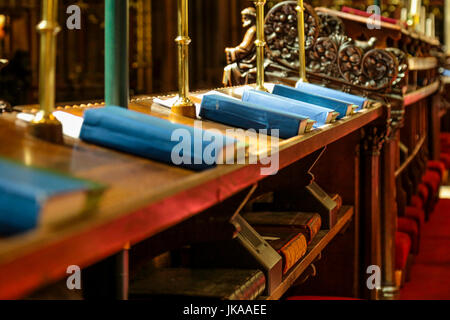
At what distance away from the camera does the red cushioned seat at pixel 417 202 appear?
16.0 ft

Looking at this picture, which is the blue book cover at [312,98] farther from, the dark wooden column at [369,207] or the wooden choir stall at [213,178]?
the dark wooden column at [369,207]

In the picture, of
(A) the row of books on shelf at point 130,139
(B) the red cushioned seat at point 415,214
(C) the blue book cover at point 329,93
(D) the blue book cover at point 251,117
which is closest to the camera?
(A) the row of books on shelf at point 130,139

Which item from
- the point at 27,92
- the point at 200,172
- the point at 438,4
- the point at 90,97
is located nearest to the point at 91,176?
the point at 200,172

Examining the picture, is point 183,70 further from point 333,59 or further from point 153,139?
point 333,59

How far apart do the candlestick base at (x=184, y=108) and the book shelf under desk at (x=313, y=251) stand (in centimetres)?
48

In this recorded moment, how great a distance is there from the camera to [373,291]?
3172 millimetres

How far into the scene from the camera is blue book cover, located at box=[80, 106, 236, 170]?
3.77 ft

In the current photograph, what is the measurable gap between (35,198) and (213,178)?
1.22 feet

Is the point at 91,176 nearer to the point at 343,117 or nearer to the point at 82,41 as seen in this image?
the point at 343,117

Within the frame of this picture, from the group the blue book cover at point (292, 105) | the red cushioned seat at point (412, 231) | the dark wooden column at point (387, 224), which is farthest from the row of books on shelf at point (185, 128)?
the red cushioned seat at point (412, 231)

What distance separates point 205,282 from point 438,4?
392 inches

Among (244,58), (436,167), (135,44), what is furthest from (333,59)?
(135,44)

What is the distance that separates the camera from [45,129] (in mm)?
1153

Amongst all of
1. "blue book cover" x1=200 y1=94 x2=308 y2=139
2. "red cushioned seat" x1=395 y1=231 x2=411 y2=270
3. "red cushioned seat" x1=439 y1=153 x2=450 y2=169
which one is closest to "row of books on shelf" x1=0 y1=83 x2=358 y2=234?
"blue book cover" x1=200 y1=94 x2=308 y2=139
